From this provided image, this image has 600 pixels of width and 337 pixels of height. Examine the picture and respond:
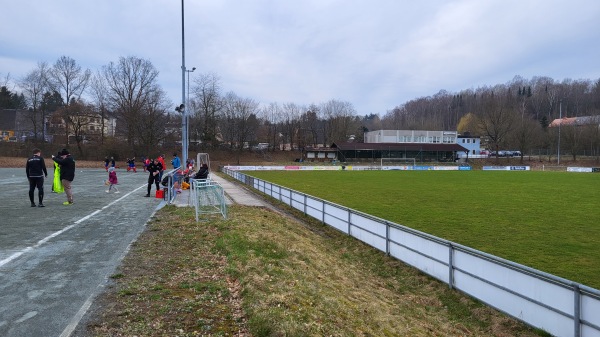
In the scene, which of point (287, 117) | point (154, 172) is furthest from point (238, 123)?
point (154, 172)

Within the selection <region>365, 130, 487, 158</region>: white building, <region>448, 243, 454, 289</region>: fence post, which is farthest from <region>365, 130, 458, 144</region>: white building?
A: <region>448, 243, 454, 289</region>: fence post

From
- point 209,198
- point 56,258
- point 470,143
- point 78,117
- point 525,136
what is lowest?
point 56,258

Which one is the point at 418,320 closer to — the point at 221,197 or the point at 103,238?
the point at 103,238

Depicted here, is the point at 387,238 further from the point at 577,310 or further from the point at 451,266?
the point at 577,310

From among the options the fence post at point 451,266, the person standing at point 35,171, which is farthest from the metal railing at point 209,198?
the fence post at point 451,266

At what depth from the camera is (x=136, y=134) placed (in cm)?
7062

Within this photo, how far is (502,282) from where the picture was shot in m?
6.57

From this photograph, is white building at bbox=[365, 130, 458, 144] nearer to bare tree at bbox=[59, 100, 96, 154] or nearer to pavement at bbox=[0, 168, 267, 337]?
bare tree at bbox=[59, 100, 96, 154]

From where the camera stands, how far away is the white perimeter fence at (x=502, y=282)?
17.1ft

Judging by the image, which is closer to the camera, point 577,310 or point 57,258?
point 577,310

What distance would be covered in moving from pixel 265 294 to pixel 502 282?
3.86m

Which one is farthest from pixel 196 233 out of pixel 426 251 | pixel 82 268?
pixel 426 251

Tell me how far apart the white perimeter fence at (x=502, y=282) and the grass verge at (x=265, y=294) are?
25cm

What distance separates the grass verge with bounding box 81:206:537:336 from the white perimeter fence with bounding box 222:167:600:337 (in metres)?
0.25
